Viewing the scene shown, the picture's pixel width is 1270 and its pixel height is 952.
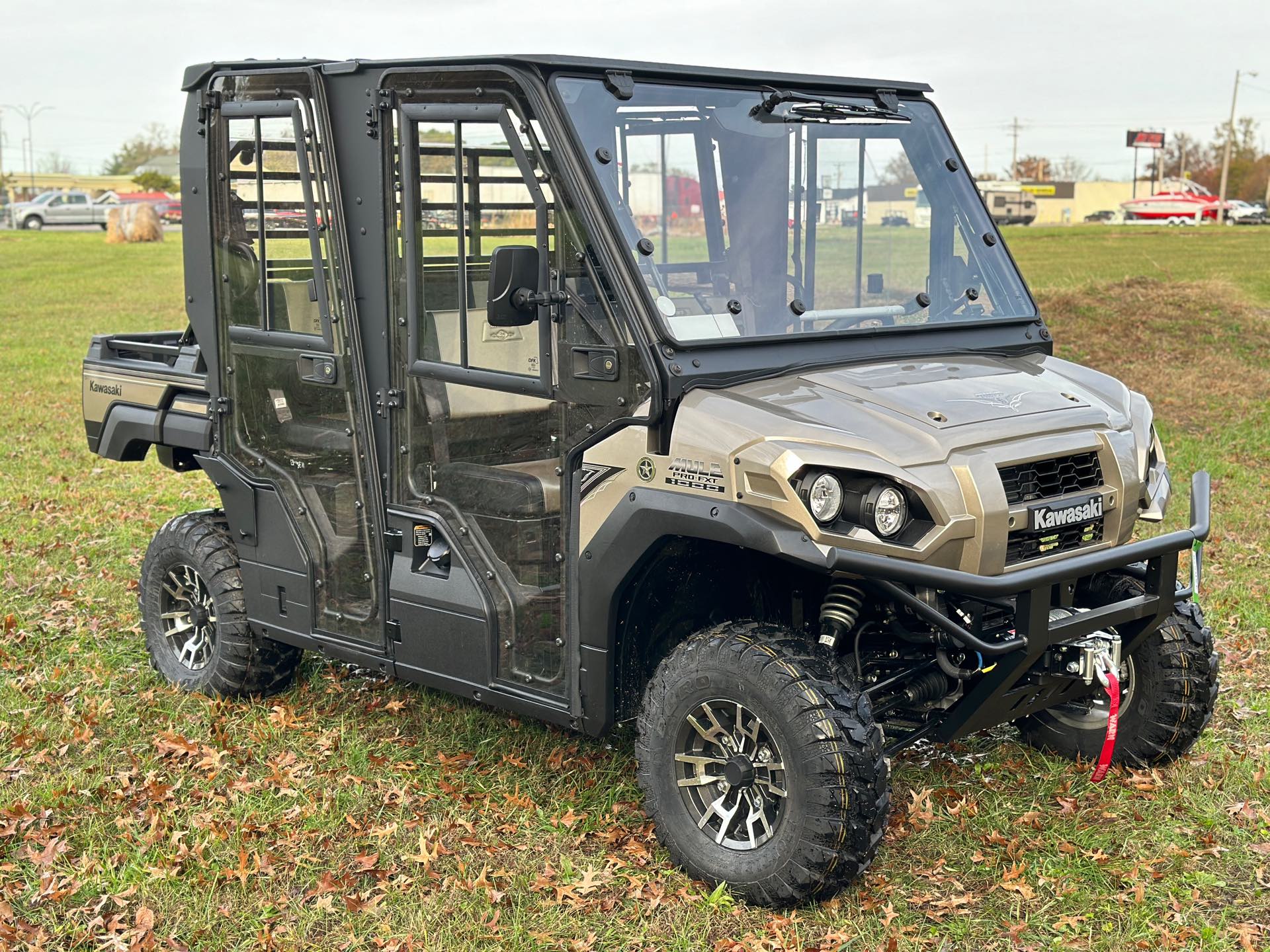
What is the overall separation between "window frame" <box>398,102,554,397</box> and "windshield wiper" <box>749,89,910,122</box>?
0.94 meters

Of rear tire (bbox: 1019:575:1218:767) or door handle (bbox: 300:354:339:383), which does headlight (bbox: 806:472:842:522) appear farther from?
door handle (bbox: 300:354:339:383)

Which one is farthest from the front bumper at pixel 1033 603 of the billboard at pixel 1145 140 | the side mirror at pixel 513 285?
the billboard at pixel 1145 140

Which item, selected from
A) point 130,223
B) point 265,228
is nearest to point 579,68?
point 265,228

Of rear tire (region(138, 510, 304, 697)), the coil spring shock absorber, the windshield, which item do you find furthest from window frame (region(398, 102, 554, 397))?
rear tire (region(138, 510, 304, 697))

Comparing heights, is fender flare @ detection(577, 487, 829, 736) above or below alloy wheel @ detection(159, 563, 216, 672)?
above

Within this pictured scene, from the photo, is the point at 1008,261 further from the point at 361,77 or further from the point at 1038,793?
the point at 361,77

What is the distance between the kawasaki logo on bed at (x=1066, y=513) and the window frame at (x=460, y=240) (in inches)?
63.4

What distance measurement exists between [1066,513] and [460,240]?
2.25 metres

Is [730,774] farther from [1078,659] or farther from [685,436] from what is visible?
[1078,659]

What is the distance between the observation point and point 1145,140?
106 metres

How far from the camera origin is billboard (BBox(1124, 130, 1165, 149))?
105m

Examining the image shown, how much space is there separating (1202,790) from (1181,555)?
3.55 metres

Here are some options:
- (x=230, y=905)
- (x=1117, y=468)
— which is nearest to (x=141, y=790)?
(x=230, y=905)

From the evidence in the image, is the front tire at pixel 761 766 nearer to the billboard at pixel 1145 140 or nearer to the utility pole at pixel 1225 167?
the utility pole at pixel 1225 167
